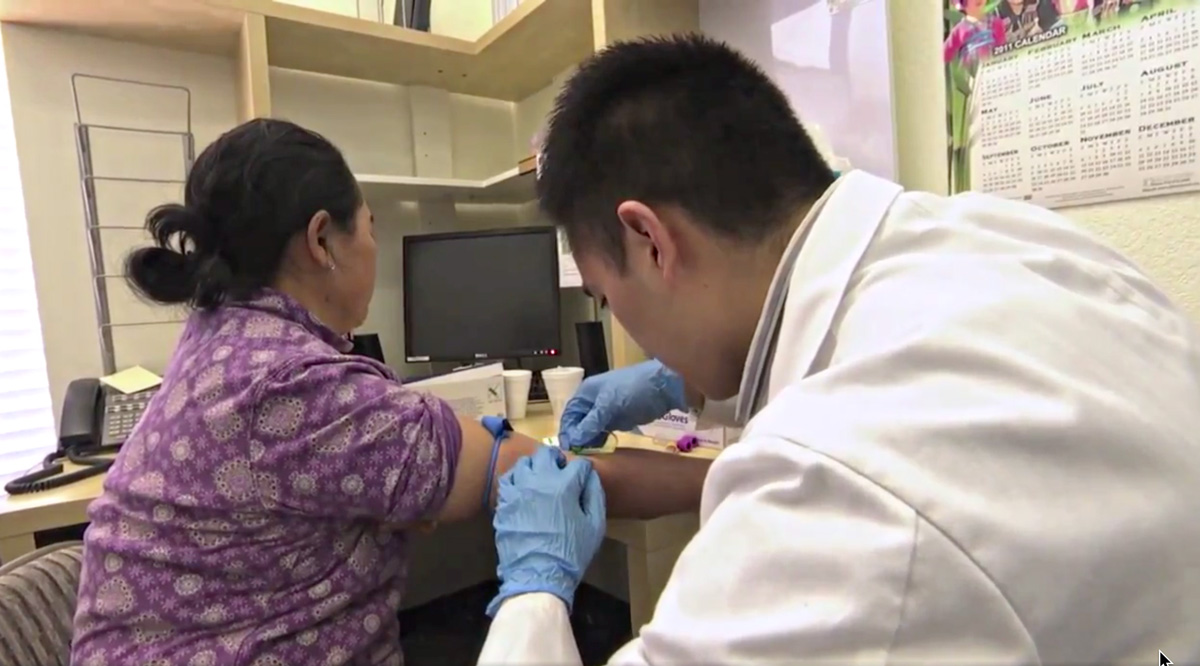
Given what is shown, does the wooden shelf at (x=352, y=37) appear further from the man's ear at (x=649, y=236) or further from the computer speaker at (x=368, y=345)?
the man's ear at (x=649, y=236)

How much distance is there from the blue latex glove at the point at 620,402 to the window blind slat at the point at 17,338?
4.72 ft

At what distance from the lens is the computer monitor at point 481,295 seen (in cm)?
202

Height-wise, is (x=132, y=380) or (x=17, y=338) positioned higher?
(x=17, y=338)

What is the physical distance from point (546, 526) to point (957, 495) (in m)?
0.59

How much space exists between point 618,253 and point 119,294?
1.71m

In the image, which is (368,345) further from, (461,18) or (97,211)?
(461,18)

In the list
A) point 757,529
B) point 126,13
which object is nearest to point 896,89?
point 757,529

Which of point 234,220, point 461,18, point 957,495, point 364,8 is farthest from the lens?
point 461,18

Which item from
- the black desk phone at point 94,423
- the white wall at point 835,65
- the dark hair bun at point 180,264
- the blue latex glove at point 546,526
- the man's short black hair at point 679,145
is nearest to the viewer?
the man's short black hair at point 679,145

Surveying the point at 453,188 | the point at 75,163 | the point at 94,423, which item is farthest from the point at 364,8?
the point at 94,423

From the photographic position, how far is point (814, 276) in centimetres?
62

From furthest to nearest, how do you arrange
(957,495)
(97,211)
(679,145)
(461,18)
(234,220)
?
(461,18), (97,211), (234,220), (679,145), (957,495)

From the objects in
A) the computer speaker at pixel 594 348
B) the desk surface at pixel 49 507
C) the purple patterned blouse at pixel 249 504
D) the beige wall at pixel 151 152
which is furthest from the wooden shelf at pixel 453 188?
the purple patterned blouse at pixel 249 504

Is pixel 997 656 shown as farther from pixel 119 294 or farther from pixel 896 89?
pixel 119 294
